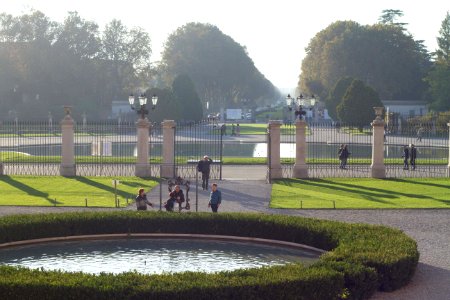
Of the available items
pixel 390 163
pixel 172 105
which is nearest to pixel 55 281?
pixel 390 163

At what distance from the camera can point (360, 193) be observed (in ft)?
102

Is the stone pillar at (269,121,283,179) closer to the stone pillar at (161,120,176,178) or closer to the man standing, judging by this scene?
the man standing

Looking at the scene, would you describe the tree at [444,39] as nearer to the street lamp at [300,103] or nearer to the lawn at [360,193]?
the street lamp at [300,103]

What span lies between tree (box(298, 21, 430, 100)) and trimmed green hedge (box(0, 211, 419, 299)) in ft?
250

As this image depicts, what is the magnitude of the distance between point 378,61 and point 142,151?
214 ft

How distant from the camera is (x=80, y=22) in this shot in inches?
3905

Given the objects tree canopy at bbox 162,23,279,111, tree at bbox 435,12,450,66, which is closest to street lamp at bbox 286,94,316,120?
tree at bbox 435,12,450,66

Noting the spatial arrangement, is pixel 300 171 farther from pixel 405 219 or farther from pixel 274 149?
pixel 405 219

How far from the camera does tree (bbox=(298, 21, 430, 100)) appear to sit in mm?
96312

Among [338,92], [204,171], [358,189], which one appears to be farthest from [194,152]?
[338,92]

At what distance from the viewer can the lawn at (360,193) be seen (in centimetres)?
2770

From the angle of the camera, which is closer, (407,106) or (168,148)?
(168,148)

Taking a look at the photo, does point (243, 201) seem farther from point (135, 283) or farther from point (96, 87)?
point (96, 87)

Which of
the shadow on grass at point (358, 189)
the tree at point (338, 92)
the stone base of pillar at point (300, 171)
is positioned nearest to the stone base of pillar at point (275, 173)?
the shadow on grass at point (358, 189)
